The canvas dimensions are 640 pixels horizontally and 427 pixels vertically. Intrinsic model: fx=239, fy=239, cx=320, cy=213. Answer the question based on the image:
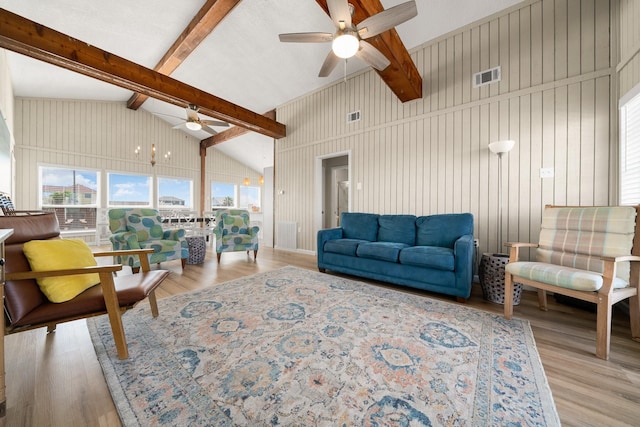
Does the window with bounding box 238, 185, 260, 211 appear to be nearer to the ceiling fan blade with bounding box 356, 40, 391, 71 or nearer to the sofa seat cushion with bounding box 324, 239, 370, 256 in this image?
the sofa seat cushion with bounding box 324, 239, 370, 256

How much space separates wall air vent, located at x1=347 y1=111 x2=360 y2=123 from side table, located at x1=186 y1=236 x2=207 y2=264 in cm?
365

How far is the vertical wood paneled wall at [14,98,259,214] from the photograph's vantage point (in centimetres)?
575

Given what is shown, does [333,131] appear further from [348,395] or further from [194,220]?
[348,395]

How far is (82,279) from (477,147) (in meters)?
4.51

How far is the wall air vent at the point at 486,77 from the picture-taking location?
326 centimetres

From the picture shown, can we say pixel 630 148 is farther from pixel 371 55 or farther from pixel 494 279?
pixel 371 55

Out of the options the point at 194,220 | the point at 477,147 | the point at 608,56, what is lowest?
the point at 194,220

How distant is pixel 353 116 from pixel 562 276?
158 inches

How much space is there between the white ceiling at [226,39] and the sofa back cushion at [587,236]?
9.26 feet

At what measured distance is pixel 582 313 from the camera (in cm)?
231

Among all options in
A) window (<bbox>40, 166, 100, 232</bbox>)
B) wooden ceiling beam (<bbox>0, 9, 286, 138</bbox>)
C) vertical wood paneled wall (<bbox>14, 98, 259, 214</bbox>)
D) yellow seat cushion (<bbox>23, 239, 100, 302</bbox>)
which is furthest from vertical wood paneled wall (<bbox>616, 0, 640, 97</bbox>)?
window (<bbox>40, 166, 100, 232</bbox>)

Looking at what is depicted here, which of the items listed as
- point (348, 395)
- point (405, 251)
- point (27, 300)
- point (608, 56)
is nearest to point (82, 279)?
point (27, 300)

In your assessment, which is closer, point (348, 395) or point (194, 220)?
point (348, 395)

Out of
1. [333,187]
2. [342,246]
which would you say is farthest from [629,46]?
[333,187]
